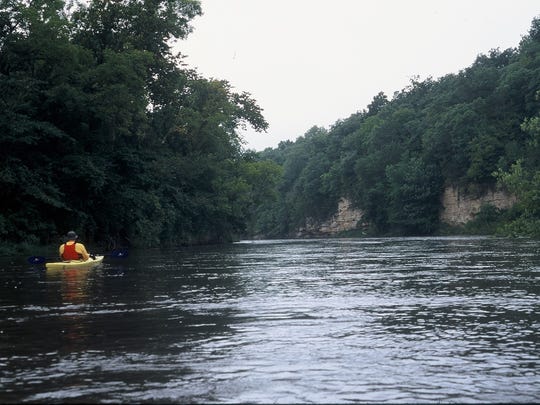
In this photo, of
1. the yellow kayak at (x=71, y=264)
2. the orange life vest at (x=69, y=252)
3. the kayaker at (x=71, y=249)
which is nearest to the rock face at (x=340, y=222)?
the yellow kayak at (x=71, y=264)

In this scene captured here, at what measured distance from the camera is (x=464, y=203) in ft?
298

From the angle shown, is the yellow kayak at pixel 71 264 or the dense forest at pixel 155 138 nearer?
the yellow kayak at pixel 71 264

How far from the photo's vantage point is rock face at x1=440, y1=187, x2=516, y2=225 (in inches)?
3297

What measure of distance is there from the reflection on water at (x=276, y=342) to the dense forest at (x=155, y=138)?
25.2m

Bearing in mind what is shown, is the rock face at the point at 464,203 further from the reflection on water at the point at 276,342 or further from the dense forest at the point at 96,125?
the reflection on water at the point at 276,342

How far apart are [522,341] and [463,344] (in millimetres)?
700

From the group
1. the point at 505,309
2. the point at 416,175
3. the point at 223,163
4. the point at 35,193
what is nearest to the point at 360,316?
the point at 505,309

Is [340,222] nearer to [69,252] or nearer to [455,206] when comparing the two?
[455,206]


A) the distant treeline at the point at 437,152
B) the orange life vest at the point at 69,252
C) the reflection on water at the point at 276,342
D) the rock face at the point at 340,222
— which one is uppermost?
the distant treeline at the point at 437,152

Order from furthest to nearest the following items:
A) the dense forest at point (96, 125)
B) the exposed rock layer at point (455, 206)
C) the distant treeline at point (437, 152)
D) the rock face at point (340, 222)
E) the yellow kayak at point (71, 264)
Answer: the rock face at point (340, 222) < the exposed rock layer at point (455, 206) < the distant treeline at point (437, 152) < the dense forest at point (96, 125) < the yellow kayak at point (71, 264)

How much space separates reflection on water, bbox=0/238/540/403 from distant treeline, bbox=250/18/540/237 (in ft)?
133

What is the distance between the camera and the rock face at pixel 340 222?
11919cm

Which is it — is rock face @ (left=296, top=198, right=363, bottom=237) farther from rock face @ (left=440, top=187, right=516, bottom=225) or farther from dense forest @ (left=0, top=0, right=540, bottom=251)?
rock face @ (left=440, top=187, right=516, bottom=225)

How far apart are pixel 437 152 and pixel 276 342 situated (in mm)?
90046
